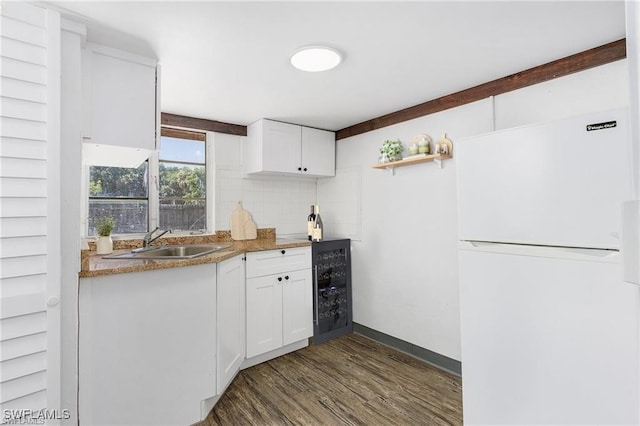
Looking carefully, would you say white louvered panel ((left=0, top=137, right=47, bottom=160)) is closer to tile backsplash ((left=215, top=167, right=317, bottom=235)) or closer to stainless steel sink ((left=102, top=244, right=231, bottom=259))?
stainless steel sink ((left=102, top=244, right=231, bottom=259))

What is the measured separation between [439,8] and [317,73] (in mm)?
872

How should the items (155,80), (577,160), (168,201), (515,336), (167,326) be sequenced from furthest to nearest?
(168,201), (155,80), (167,326), (515,336), (577,160)

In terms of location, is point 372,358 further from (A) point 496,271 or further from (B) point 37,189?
(B) point 37,189

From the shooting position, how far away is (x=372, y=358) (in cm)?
275

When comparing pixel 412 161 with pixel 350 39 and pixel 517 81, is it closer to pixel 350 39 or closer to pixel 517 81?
pixel 517 81

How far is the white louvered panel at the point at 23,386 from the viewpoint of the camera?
130cm

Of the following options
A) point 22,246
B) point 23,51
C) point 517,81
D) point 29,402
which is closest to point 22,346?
point 29,402

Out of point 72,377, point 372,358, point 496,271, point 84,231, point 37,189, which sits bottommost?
point 372,358

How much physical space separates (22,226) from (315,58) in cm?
165

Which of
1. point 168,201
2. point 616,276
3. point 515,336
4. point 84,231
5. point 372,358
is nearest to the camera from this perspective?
point 616,276

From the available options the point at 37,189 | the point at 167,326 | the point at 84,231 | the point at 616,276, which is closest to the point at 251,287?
the point at 167,326

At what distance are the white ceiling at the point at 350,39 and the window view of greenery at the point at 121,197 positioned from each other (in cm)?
81

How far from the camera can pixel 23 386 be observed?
1341 millimetres

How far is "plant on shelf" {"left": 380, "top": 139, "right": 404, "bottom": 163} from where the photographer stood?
9.42 feet
